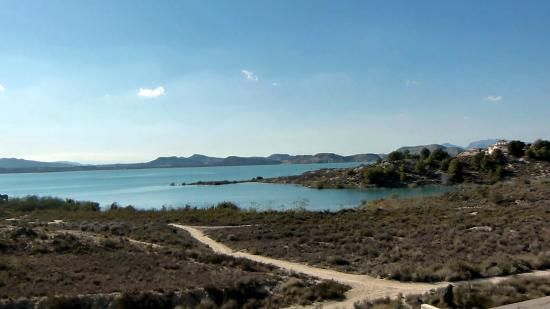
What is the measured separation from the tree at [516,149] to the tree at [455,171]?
55.4ft

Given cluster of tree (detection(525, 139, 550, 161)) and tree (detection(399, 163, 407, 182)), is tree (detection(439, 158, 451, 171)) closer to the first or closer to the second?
tree (detection(399, 163, 407, 182))

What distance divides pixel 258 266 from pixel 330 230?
12953 millimetres

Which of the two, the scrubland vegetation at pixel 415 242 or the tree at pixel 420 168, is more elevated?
the tree at pixel 420 168

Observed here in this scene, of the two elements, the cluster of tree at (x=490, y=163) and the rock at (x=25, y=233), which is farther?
the cluster of tree at (x=490, y=163)

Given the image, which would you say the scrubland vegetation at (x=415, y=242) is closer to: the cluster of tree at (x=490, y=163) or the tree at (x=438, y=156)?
the cluster of tree at (x=490, y=163)

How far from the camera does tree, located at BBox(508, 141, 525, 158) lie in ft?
325

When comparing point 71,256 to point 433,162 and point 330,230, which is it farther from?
point 433,162

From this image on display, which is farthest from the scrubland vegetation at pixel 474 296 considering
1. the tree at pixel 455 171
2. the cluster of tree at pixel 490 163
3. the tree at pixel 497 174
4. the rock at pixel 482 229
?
the tree at pixel 455 171

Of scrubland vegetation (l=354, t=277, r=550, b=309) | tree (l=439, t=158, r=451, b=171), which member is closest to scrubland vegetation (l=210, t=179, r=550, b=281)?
scrubland vegetation (l=354, t=277, r=550, b=309)

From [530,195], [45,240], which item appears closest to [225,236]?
[45,240]

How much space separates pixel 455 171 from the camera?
292 ft

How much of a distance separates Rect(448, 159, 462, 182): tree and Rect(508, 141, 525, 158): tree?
16.9 m

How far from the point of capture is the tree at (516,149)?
9896 centimetres

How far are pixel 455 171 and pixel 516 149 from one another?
19951 mm
